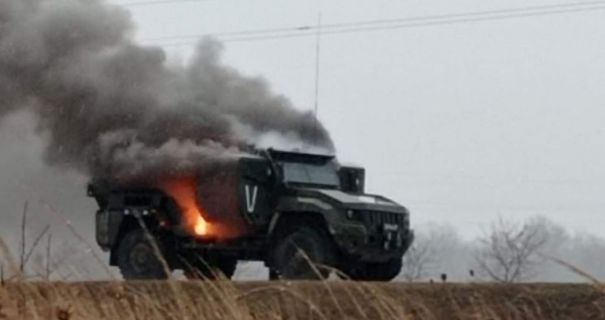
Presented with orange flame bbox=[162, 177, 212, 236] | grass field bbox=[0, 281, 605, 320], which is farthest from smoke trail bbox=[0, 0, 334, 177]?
grass field bbox=[0, 281, 605, 320]

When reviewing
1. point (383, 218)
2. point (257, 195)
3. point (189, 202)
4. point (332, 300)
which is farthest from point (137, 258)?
point (332, 300)

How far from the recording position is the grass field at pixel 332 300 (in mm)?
6504

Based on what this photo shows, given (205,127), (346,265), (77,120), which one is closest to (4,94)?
(77,120)

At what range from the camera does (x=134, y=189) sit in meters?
25.0

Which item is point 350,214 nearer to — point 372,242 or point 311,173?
point 372,242

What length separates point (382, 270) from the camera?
23922 mm

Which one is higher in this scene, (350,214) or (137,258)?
(350,214)

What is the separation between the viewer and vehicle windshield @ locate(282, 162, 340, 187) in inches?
932

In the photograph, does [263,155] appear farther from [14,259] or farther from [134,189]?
[14,259]

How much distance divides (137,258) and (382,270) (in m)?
4.18

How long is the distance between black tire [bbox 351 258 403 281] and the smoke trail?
367cm

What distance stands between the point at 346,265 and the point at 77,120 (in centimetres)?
775

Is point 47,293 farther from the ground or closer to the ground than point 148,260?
farther from the ground

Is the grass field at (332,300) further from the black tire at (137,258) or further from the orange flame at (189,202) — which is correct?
the black tire at (137,258)
